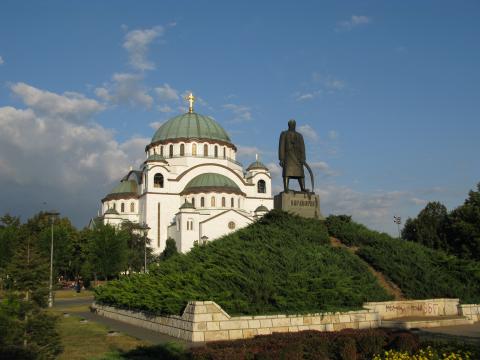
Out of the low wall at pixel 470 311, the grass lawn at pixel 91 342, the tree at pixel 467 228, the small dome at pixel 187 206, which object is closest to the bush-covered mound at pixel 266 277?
the grass lawn at pixel 91 342

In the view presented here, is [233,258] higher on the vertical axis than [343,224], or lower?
lower

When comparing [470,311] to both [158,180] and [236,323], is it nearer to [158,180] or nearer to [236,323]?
[236,323]

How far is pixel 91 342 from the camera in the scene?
1372 centimetres

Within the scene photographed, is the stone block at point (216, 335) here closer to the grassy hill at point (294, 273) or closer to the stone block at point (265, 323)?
the grassy hill at point (294, 273)

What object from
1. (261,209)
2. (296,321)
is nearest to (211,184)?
(261,209)

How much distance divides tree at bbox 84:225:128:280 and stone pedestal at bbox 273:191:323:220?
25854mm

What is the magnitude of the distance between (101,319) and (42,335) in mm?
11619

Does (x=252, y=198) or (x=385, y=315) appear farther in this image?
(x=252, y=198)

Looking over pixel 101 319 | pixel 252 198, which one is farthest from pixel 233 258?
pixel 252 198

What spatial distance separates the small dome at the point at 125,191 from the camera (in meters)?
64.1

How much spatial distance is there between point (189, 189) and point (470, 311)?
46.0 meters

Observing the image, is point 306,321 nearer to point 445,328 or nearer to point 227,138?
point 445,328

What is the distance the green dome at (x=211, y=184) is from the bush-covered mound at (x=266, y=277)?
38.2 metres

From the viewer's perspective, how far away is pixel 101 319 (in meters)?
20.2
